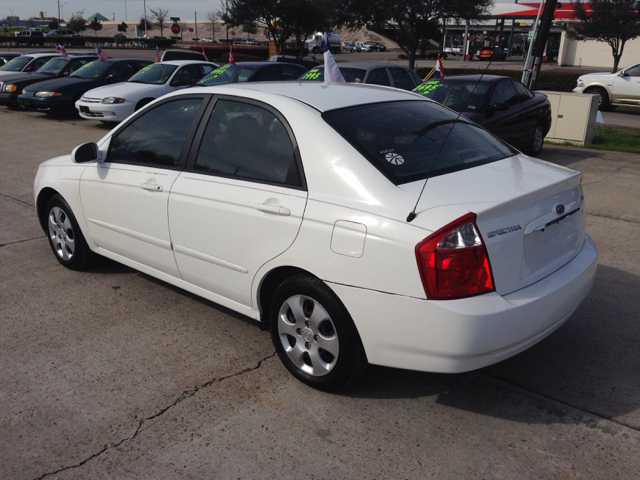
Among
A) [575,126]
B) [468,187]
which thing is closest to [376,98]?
[468,187]

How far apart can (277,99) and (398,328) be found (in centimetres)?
163

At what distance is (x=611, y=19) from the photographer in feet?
105

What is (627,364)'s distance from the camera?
3740 millimetres

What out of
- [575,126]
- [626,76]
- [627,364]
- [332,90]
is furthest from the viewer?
[626,76]

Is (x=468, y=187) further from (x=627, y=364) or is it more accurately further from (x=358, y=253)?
(x=627, y=364)

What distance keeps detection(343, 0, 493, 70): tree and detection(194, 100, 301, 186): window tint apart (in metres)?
22.4

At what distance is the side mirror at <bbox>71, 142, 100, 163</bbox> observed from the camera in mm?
4570

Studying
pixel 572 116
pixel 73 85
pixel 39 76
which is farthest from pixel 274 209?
pixel 39 76

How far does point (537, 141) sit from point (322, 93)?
8297 mm

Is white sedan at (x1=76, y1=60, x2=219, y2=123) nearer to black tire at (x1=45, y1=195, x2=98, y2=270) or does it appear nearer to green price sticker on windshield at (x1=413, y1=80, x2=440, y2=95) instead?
green price sticker on windshield at (x1=413, y1=80, x2=440, y2=95)

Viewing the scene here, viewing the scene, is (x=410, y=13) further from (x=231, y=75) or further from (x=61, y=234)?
(x=61, y=234)

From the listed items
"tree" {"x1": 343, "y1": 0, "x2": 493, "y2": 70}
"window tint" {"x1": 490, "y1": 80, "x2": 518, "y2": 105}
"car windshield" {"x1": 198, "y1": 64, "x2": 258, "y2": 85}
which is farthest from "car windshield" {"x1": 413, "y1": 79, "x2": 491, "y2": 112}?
"tree" {"x1": 343, "y1": 0, "x2": 493, "y2": 70}

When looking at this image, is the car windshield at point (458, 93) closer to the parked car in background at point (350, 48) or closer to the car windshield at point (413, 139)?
the car windshield at point (413, 139)

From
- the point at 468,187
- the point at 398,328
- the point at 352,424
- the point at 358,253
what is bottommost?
the point at 352,424
